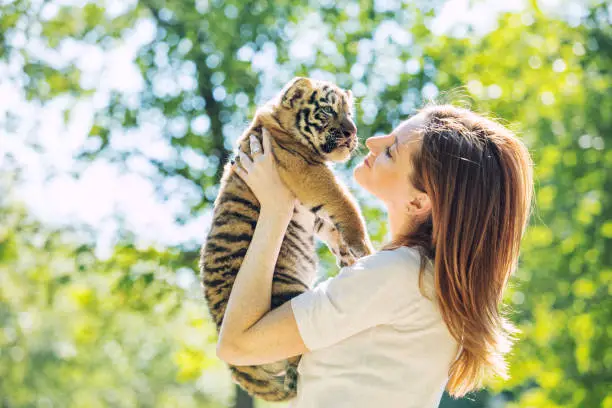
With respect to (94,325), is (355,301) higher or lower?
higher

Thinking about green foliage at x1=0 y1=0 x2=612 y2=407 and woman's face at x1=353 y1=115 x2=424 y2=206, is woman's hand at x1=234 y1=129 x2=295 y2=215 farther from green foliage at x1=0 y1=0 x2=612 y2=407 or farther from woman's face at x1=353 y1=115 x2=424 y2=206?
green foliage at x1=0 y1=0 x2=612 y2=407

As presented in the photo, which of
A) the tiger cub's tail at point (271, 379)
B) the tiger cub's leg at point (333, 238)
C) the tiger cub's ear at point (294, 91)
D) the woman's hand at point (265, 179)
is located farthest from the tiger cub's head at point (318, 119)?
the tiger cub's tail at point (271, 379)

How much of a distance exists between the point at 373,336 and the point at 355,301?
0.52 ft

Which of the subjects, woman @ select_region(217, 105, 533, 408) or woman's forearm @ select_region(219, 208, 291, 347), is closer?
Result: woman @ select_region(217, 105, 533, 408)

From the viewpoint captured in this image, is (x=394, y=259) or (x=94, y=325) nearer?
(x=394, y=259)

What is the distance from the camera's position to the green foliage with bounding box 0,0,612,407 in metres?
8.20

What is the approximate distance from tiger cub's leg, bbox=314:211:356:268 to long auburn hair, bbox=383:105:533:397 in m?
0.70

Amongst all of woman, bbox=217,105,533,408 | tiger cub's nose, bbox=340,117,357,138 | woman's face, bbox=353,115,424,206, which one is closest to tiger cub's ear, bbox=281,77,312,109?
tiger cub's nose, bbox=340,117,357,138

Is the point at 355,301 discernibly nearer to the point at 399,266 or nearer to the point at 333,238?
the point at 399,266

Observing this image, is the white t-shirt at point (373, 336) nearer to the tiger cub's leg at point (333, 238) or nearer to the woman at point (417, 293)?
the woman at point (417, 293)

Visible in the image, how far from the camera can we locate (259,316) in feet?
7.44

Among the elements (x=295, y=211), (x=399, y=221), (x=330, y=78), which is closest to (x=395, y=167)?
(x=399, y=221)

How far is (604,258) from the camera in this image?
1093 cm

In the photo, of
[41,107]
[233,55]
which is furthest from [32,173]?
[233,55]
